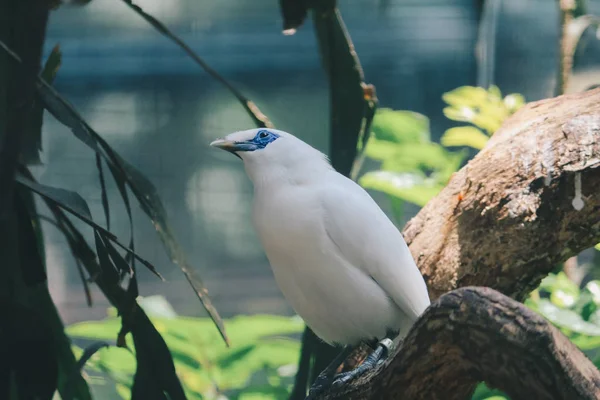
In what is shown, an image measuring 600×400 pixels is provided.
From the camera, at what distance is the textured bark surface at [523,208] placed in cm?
163

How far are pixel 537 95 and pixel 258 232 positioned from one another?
79.5 inches

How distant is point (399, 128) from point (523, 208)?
0.99 meters

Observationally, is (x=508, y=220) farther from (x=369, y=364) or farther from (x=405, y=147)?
(x=405, y=147)

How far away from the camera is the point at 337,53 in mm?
2057

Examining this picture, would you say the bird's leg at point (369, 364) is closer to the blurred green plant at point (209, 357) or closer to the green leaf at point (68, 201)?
the green leaf at point (68, 201)

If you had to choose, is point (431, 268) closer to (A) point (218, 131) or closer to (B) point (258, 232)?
(B) point (258, 232)

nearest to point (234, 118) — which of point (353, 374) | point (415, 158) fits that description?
point (415, 158)

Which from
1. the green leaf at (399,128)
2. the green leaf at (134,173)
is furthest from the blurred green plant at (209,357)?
the green leaf at (399,128)

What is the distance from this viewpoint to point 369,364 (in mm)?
1523

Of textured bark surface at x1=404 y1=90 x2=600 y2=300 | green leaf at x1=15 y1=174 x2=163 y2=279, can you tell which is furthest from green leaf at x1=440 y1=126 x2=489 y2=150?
green leaf at x1=15 y1=174 x2=163 y2=279

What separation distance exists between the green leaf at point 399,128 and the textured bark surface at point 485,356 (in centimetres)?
149

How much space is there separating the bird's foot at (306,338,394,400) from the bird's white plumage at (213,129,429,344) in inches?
1.5

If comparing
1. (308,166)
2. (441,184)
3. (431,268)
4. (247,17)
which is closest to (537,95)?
(441,184)

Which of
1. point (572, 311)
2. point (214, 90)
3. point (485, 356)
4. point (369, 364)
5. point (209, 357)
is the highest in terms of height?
point (214, 90)
